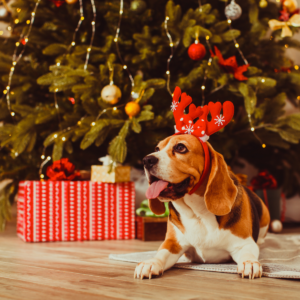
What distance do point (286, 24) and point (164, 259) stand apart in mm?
1936

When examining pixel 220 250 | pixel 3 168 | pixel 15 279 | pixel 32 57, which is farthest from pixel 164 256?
pixel 32 57

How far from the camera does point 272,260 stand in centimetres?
158

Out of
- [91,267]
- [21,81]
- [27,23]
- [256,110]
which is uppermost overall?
[27,23]

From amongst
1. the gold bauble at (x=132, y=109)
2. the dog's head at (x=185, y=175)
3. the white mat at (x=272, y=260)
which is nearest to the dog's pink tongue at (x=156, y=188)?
the dog's head at (x=185, y=175)

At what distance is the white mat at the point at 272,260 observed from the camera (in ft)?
4.31

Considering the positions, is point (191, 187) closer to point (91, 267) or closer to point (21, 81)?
point (91, 267)

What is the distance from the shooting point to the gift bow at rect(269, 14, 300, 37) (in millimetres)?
2533

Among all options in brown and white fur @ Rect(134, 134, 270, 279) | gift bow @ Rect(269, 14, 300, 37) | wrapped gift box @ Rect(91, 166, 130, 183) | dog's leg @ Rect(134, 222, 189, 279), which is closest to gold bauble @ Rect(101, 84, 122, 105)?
wrapped gift box @ Rect(91, 166, 130, 183)

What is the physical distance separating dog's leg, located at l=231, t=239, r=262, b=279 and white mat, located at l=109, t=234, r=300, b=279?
0.15 ft

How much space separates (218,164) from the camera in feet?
4.58

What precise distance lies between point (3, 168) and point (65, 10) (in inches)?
47.9

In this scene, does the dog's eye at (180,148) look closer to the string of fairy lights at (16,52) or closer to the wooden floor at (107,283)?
the wooden floor at (107,283)

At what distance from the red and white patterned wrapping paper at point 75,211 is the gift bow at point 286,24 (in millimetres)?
1430

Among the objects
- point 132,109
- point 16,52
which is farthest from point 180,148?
point 16,52
